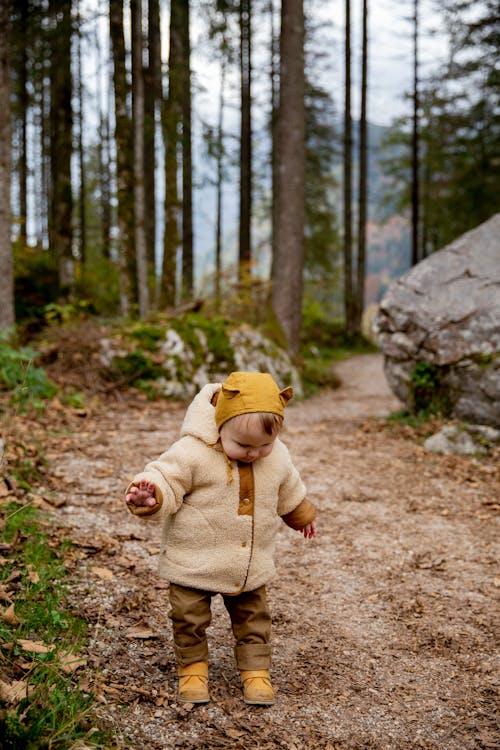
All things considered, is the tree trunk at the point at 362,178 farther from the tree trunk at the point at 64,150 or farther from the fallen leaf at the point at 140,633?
the fallen leaf at the point at 140,633

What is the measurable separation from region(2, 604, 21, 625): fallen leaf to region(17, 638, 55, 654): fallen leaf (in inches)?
5.5

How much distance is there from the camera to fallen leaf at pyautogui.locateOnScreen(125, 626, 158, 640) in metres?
2.91

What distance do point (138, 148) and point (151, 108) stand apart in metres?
6.47

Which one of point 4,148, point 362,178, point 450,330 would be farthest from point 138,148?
point 362,178

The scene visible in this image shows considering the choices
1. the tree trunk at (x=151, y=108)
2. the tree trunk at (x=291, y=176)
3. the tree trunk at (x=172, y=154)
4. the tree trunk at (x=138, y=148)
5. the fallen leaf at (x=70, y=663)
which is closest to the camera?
the fallen leaf at (x=70, y=663)

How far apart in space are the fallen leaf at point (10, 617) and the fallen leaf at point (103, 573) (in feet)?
2.67

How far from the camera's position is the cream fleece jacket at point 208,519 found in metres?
2.56

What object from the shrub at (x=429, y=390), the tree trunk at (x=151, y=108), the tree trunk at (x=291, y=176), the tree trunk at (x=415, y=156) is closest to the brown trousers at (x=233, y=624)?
the shrub at (x=429, y=390)

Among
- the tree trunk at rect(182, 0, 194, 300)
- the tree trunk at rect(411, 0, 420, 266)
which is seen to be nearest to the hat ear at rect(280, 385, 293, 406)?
the tree trunk at rect(182, 0, 194, 300)

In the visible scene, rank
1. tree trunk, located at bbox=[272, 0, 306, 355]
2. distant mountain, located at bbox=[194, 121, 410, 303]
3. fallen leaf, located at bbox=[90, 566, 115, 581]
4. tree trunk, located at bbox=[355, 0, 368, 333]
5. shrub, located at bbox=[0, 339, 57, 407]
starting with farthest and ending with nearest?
tree trunk, located at bbox=[355, 0, 368, 333], distant mountain, located at bbox=[194, 121, 410, 303], tree trunk, located at bbox=[272, 0, 306, 355], shrub, located at bbox=[0, 339, 57, 407], fallen leaf, located at bbox=[90, 566, 115, 581]

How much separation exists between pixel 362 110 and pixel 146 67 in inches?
308

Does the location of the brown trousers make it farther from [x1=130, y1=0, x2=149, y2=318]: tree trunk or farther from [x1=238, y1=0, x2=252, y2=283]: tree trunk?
[x1=238, y1=0, x2=252, y2=283]: tree trunk

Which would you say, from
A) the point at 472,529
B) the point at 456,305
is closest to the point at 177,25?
the point at 456,305

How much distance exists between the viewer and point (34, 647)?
2398 mm
